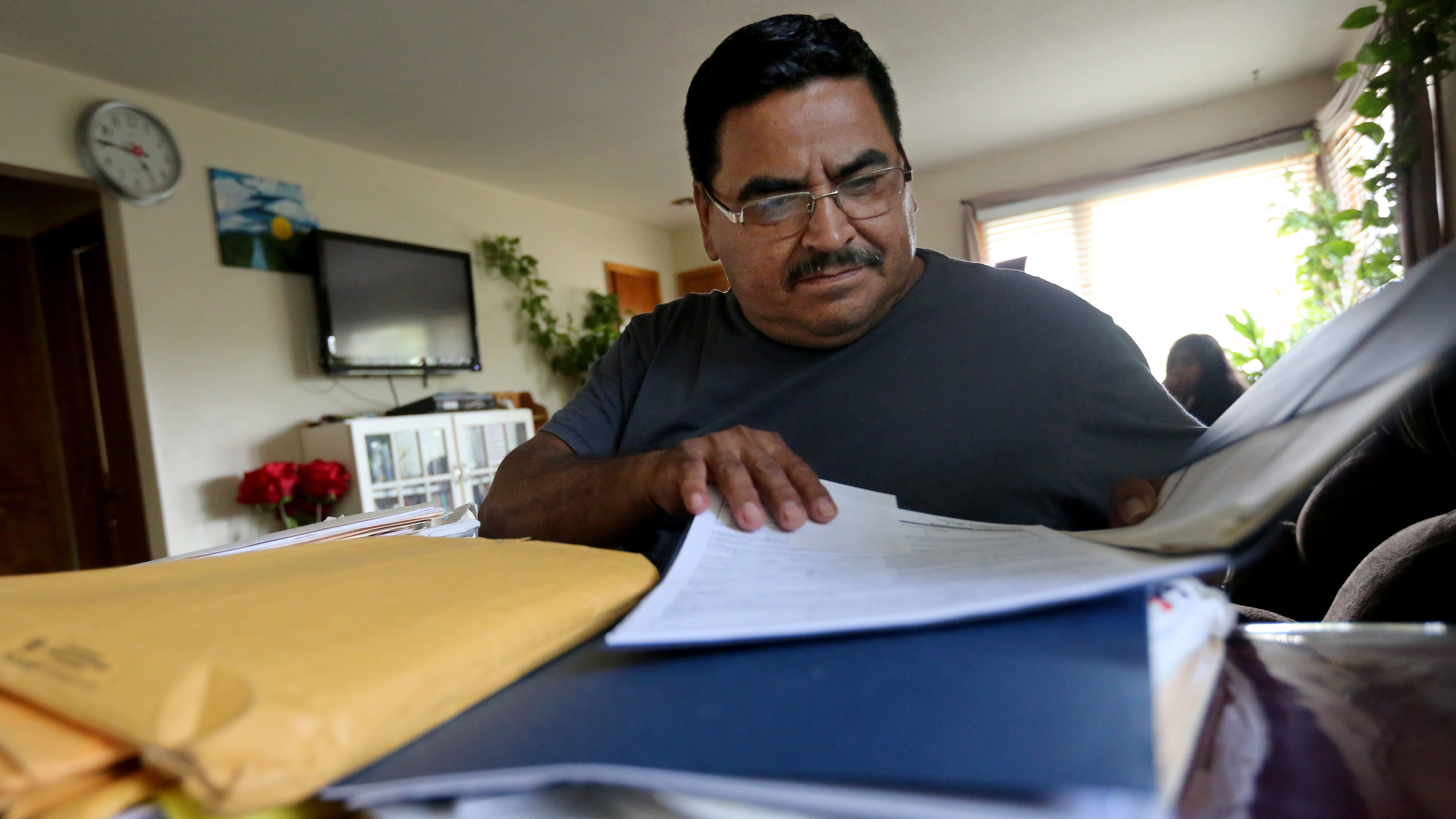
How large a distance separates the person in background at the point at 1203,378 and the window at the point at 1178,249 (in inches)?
70.4

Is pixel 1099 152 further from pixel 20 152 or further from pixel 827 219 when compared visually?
pixel 20 152

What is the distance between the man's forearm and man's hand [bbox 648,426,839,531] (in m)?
0.04

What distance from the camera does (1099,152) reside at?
16.6ft

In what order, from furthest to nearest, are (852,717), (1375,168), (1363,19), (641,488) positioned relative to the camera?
(1375,168)
(1363,19)
(641,488)
(852,717)

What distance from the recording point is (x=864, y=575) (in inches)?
15.1

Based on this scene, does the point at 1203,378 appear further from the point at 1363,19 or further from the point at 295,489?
the point at 295,489

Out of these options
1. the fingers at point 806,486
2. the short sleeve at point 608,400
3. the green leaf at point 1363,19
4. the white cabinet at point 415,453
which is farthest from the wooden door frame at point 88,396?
the green leaf at point 1363,19

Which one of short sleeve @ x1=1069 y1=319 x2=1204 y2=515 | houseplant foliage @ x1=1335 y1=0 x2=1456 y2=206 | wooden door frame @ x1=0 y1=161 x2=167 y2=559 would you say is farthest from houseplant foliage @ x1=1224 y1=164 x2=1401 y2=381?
wooden door frame @ x1=0 y1=161 x2=167 y2=559

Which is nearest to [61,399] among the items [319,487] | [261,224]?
[261,224]

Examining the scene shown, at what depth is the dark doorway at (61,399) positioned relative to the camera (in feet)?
12.0

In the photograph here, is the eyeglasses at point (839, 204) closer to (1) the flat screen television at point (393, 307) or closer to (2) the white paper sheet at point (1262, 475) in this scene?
(2) the white paper sheet at point (1262, 475)

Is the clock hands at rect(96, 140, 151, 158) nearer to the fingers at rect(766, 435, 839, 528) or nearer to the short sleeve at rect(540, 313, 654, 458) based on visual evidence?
the short sleeve at rect(540, 313, 654, 458)

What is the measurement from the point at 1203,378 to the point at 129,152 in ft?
13.3

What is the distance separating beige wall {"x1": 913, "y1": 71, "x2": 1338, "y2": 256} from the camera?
4.54 metres
